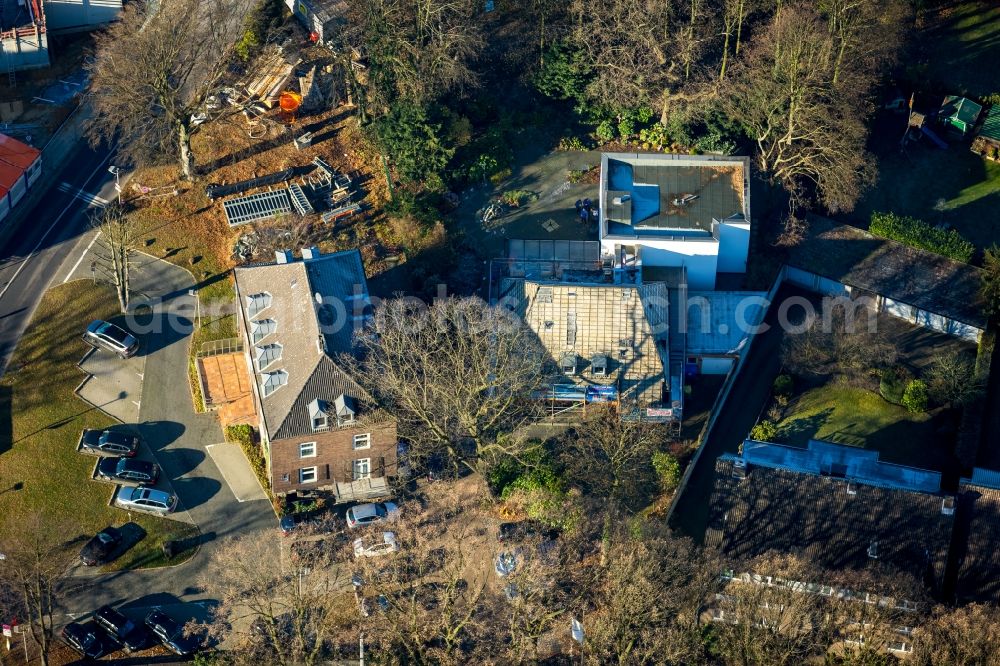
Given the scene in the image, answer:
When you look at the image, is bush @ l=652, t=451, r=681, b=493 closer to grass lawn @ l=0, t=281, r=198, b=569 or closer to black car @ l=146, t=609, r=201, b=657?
grass lawn @ l=0, t=281, r=198, b=569

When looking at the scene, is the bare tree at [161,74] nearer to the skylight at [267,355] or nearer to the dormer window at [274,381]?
the skylight at [267,355]

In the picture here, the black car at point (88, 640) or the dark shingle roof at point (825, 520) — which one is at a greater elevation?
the dark shingle roof at point (825, 520)

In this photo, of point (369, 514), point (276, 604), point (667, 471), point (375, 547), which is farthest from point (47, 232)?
point (667, 471)

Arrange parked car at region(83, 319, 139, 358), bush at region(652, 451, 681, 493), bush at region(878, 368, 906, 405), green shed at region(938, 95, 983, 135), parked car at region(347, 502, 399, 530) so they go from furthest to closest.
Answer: green shed at region(938, 95, 983, 135) < parked car at region(83, 319, 139, 358) < bush at region(878, 368, 906, 405) < bush at region(652, 451, 681, 493) < parked car at region(347, 502, 399, 530)

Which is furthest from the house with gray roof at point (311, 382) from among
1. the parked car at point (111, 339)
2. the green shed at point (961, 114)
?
the green shed at point (961, 114)

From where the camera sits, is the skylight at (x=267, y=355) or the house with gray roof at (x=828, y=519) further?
the skylight at (x=267, y=355)

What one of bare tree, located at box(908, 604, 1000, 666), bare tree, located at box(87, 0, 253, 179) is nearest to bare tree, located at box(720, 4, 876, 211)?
bare tree, located at box(908, 604, 1000, 666)

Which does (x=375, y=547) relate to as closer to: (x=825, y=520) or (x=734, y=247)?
(x=825, y=520)
